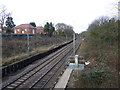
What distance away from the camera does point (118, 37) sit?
47.5 ft

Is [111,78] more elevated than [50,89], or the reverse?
[111,78]

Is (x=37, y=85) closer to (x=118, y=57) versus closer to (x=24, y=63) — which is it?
(x=118, y=57)

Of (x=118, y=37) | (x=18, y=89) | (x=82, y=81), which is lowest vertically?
(x=18, y=89)

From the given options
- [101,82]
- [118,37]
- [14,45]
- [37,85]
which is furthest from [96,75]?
[14,45]

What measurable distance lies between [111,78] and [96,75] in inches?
33.6

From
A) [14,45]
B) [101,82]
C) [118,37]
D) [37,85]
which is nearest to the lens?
[101,82]

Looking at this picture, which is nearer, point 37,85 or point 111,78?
point 111,78

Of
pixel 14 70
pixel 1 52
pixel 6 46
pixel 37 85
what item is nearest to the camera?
pixel 37 85

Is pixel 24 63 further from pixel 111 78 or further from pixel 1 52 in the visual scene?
pixel 111 78

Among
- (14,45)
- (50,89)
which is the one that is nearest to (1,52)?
(14,45)

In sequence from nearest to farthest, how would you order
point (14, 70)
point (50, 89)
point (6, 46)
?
1. point (50, 89)
2. point (14, 70)
3. point (6, 46)

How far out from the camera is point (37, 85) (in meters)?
11.0

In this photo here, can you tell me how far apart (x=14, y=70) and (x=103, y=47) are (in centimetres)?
1021

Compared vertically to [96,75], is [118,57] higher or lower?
higher
